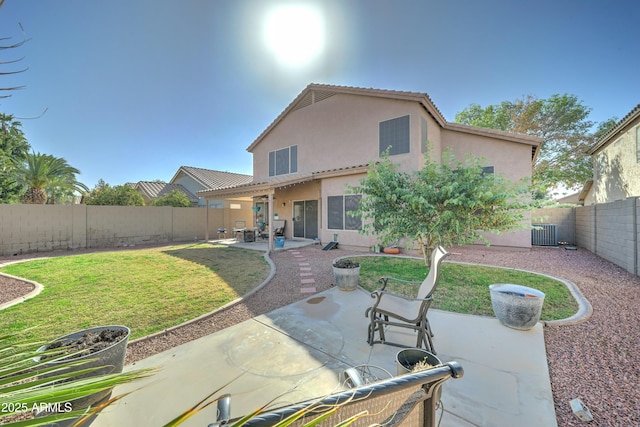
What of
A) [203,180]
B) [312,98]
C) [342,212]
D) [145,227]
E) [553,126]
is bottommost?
[145,227]

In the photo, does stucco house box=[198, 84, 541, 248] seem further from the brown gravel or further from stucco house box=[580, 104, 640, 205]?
the brown gravel

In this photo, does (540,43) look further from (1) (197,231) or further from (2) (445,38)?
(1) (197,231)

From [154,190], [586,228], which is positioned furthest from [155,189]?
[586,228]

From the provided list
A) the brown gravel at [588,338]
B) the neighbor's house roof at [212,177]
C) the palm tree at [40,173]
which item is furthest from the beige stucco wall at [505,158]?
the palm tree at [40,173]

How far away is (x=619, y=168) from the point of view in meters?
10.9

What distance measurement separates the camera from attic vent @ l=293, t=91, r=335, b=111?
13.1 meters

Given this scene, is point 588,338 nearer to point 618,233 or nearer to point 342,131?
point 618,233

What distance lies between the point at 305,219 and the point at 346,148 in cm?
453

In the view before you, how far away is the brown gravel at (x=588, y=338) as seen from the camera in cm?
242

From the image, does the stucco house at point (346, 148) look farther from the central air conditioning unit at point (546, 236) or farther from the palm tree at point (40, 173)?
the palm tree at point (40, 173)

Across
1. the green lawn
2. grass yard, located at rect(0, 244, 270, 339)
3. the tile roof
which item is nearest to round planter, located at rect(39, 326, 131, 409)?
grass yard, located at rect(0, 244, 270, 339)

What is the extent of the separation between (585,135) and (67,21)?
2924 centimetres

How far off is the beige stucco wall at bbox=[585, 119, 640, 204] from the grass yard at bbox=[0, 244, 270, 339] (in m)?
14.9

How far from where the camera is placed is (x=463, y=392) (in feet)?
8.32
